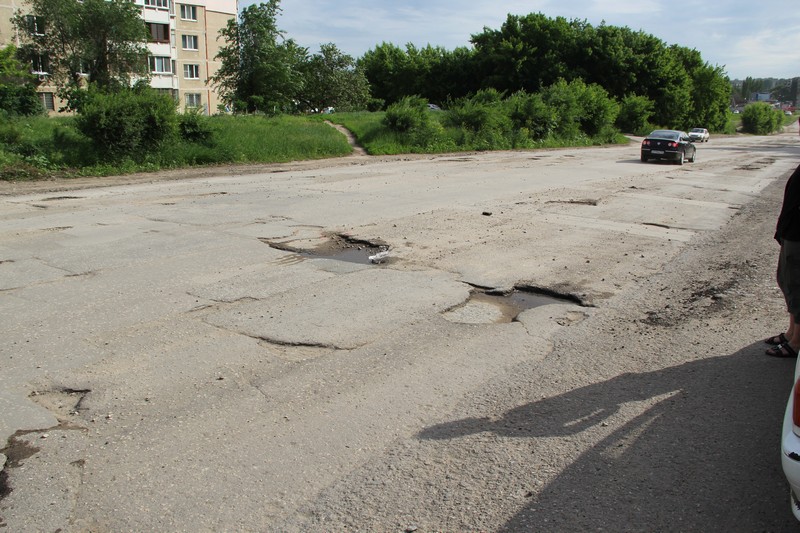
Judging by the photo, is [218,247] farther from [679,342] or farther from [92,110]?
[92,110]

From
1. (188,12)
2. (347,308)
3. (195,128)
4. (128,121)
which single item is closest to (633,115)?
(188,12)

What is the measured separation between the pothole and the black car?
22869 millimetres

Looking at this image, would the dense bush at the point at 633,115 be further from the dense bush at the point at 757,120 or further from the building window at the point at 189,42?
the dense bush at the point at 757,120

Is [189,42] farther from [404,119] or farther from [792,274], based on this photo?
[792,274]

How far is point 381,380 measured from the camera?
5.01 metres

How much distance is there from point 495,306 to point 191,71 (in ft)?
243

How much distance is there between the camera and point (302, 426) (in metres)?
4.25

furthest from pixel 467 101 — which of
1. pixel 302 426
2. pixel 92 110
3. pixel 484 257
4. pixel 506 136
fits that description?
pixel 302 426

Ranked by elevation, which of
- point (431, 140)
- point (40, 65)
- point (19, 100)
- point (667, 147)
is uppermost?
point (40, 65)

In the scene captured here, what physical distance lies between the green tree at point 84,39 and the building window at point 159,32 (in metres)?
11.9

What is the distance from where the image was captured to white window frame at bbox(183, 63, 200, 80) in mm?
72750

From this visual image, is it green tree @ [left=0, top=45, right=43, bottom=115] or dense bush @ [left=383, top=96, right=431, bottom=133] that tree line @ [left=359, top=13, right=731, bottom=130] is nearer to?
dense bush @ [left=383, top=96, right=431, bottom=133]

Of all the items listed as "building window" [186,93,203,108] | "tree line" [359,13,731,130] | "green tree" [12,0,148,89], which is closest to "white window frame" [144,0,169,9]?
"building window" [186,93,203,108]

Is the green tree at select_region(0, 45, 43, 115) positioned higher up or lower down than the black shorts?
higher up
